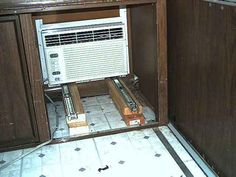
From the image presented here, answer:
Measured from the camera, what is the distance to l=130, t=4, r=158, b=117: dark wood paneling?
2002 millimetres

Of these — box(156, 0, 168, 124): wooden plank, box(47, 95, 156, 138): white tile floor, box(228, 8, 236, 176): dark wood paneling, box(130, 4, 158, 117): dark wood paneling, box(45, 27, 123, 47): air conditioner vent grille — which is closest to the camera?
box(228, 8, 236, 176): dark wood paneling

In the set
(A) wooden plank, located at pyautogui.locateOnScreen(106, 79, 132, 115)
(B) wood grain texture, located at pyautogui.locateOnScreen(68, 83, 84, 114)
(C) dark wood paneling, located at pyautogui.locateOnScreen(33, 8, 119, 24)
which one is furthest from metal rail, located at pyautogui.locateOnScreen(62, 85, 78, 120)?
(C) dark wood paneling, located at pyautogui.locateOnScreen(33, 8, 119, 24)

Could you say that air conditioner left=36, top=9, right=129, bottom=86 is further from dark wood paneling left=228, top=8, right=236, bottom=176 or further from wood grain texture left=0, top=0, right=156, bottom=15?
dark wood paneling left=228, top=8, right=236, bottom=176

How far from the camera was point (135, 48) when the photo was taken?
8.09 feet

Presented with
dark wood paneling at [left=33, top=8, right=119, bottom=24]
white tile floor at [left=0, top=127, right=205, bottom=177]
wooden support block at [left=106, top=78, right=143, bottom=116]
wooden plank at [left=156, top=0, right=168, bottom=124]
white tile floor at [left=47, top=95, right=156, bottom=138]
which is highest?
dark wood paneling at [left=33, top=8, right=119, bottom=24]

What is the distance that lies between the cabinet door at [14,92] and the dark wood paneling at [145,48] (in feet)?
2.54

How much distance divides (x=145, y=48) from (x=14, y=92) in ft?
2.97

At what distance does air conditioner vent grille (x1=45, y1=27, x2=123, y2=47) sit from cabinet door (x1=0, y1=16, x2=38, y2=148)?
0.53 m

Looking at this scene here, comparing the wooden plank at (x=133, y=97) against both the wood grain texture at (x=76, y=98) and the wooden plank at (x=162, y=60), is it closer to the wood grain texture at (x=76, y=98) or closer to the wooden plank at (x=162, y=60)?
the wooden plank at (x=162, y=60)

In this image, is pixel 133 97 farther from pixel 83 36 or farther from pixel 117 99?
pixel 83 36

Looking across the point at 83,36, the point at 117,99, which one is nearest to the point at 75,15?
the point at 83,36

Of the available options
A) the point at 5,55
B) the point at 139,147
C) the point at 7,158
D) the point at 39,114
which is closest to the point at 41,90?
the point at 39,114

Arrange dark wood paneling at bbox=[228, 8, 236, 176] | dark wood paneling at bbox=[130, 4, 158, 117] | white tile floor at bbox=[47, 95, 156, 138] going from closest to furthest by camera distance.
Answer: dark wood paneling at bbox=[228, 8, 236, 176], dark wood paneling at bbox=[130, 4, 158, 117], white tile floor at bbox=[47, 95, 156, 138]

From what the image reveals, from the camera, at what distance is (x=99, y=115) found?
2277 mm
